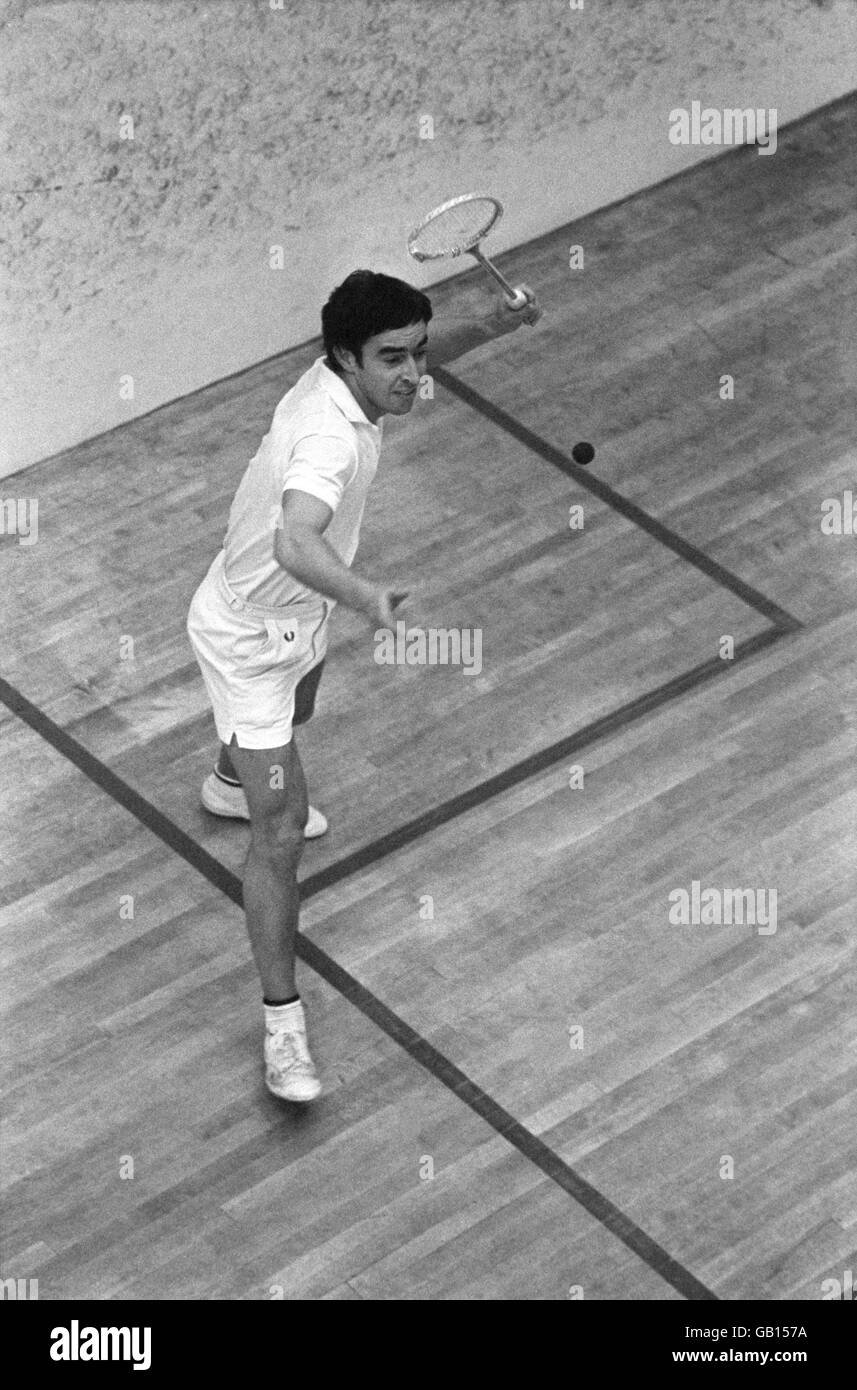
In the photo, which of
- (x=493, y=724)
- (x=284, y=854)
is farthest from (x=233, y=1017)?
(x=493, y=724)

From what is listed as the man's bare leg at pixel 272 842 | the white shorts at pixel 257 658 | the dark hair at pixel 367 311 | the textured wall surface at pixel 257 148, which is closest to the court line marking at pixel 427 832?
the man's bare leg at pixel 272 842

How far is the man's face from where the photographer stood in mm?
5430

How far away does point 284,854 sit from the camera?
5617 mm

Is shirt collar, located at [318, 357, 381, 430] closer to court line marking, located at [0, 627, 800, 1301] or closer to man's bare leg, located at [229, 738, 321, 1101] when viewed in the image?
man's bare leg, located at [229, 738, 321, 1101]

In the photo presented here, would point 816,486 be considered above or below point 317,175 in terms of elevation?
below

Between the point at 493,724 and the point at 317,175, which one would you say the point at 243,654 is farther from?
the point at 317,175

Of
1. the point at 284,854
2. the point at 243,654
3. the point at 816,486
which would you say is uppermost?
the point at 243,654

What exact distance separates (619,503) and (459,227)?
1.21 meters

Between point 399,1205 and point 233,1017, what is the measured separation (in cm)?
67

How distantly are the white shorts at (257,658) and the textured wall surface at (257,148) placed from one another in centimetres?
208

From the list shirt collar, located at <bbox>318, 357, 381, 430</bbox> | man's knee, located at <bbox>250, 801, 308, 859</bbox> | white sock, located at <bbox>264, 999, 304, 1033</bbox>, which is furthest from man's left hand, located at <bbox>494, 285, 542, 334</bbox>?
white sock, located at <bbox>264, 999, 304, 1033</bbox>

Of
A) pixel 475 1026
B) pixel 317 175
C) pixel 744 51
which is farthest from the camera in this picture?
pixel 744 51

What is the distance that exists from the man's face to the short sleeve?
19 centimetres

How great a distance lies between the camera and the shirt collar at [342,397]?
5422 mm
